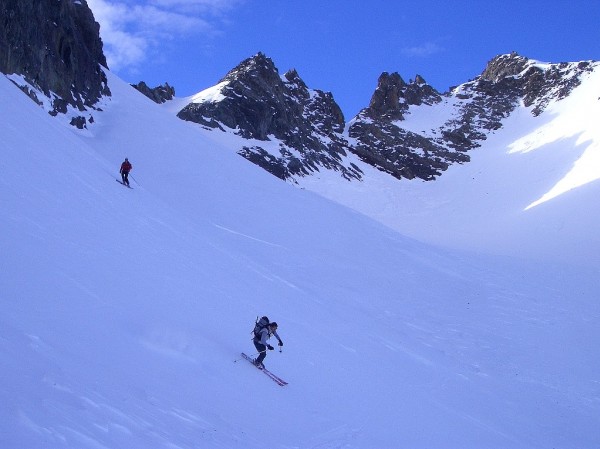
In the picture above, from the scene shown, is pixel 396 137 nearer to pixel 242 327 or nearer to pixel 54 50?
pixel 54 50

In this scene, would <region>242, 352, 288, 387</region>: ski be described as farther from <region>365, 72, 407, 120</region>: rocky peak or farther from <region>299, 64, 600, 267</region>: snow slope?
<region>365, 72, 407, 120</region>: rocky peak

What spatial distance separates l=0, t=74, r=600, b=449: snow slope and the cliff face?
255 inches

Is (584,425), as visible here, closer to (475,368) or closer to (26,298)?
(475,368)

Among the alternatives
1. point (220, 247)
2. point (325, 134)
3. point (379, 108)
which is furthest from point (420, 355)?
point (379, 108)

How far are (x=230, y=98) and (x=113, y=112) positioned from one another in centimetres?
3516

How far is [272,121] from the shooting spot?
71.3 m

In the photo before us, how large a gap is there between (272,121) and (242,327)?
6263 centimetres

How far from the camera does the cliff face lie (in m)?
27.8

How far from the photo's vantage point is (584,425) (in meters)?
13.0

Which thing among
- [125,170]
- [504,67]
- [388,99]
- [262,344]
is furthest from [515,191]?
[504,67]

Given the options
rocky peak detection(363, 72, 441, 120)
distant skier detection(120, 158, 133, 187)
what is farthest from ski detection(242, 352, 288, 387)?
rocky peak detection(363, 72, 441, 120)

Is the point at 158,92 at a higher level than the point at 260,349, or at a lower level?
→ higher

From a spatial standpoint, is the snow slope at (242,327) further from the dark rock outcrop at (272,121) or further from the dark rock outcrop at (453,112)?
the dark rock outcrop at (453,112)

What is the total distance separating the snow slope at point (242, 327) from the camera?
605 centimetres
